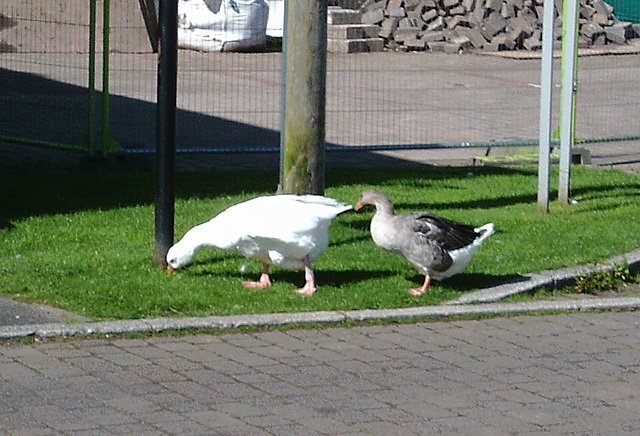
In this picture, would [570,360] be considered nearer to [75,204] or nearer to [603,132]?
[75,204]

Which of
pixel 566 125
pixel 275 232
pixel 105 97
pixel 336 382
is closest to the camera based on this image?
pixel 336 382

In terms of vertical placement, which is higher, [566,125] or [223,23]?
[223,23]

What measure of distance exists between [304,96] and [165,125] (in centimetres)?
133

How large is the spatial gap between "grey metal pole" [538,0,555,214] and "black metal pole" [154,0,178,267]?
3.80 metres

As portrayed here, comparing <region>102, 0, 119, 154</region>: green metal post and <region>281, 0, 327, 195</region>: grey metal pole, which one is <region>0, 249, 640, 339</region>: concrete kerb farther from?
<region>102, 0, 119, 154</region>: green metal post

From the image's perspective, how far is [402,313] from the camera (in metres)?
6.95

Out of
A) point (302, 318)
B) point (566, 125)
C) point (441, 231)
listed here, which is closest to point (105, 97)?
point (566, 125)

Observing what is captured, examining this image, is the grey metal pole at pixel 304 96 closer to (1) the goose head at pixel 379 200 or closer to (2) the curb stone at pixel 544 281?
(1) the goose head at pixel 379 200

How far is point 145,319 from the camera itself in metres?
6.60

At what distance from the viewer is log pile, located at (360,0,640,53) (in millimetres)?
24875

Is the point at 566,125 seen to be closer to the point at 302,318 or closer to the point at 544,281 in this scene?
the point at 544,281

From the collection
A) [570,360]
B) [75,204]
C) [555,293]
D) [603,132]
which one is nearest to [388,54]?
[603,132]

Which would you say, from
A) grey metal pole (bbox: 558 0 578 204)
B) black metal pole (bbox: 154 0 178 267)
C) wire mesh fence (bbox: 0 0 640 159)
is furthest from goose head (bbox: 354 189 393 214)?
wire mesh fence (bbox: 0 0 640 159)

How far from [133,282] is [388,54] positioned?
1667 cm
